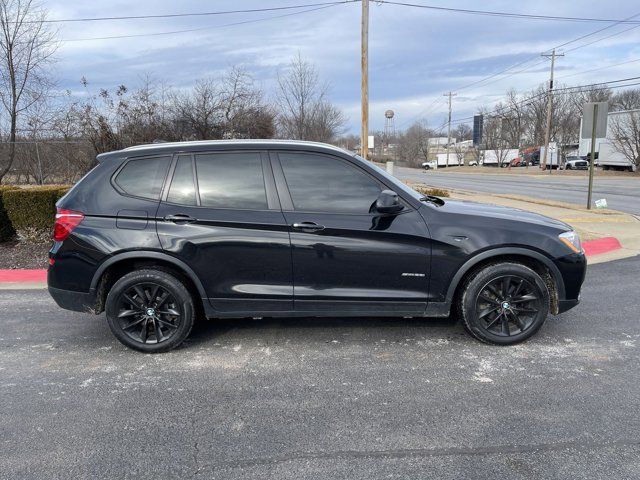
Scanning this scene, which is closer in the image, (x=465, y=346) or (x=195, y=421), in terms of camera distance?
(x=195, y=421)

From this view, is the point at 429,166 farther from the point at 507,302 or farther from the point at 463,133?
the point at 507,302

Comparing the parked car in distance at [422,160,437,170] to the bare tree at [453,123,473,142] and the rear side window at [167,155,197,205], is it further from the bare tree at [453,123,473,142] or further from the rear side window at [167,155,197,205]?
the rear side window at [167,155,197,205]

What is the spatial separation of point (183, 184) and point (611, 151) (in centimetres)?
4890

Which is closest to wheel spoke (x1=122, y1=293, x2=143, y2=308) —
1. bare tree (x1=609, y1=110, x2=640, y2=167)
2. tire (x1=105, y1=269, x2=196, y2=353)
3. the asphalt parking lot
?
tire (x1=105, y1=269, x2=196, y2=353)

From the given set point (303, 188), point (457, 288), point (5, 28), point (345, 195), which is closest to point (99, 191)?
point (303, 188)

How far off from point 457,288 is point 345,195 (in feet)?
4.25

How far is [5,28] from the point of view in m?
13.5

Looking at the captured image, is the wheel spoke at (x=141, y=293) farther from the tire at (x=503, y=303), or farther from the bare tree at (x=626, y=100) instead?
the bare tree at (x=626, y=100)

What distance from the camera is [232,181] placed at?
3984mm

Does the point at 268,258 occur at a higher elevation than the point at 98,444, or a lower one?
higher

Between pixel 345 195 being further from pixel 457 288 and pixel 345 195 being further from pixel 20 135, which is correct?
pixel 20 135

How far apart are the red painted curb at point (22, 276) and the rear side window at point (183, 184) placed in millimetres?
3934

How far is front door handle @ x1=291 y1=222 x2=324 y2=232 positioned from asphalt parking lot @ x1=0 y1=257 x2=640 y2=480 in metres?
1.09

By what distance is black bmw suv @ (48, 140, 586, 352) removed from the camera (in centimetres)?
388
